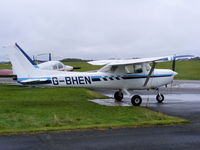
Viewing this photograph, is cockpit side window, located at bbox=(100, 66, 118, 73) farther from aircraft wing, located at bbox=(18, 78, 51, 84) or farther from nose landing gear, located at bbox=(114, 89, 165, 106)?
aircraft wing, located at bbox=(18, 78, 51, 84)

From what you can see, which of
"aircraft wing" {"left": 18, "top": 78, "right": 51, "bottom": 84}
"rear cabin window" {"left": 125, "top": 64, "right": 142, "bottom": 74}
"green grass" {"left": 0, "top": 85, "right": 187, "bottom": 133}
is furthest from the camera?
"rear cabin window" {"left": 125, "top": 64, "right": 142, "bottom": 74}

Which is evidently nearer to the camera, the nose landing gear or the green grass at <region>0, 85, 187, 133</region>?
the green grass at <region>0, 85, 187, 133</region>

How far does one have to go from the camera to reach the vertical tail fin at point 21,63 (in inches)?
596

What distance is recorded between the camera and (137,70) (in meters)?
17.1

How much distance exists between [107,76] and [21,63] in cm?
432

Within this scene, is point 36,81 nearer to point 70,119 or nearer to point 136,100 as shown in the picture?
point 136,100

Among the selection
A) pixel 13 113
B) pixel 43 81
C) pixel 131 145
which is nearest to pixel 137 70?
pixel 43 81

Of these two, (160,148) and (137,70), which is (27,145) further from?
(137,70)

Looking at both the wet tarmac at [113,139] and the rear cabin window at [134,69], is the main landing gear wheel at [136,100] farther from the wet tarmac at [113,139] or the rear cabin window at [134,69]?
the wet tarmac at [113,139]

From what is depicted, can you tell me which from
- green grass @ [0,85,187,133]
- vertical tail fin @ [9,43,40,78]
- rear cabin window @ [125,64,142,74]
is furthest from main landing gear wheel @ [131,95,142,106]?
vertical tail fin @ [9,43,40,78]

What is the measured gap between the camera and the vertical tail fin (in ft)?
49.7

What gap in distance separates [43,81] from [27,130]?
622cm

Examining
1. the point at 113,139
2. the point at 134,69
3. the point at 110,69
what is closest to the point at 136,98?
the point at 134,69

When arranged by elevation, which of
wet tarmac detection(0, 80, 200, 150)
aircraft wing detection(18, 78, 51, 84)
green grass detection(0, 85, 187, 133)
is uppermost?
aircraft wing detection(18, 78, 51, 84)
